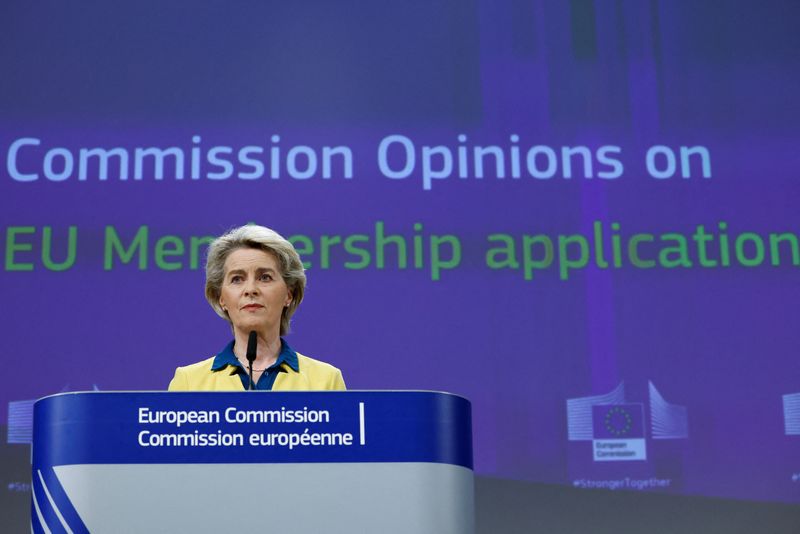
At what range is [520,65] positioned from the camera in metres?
4.76

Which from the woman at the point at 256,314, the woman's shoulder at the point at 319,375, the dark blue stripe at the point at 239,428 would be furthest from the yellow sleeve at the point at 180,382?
the dark blue stripe at the point at 239,428

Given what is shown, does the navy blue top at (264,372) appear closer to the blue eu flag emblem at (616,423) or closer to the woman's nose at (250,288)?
the woman's nose at (250,288)

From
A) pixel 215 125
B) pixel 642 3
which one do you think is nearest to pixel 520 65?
pixel 642 3

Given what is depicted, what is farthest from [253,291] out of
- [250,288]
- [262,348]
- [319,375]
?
[319,375]

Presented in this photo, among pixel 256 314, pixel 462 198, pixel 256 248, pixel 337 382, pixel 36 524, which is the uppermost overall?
pixel 462 198

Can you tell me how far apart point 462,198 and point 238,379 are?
7.96 feet

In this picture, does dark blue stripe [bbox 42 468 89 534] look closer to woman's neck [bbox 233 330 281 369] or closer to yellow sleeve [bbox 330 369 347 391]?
woman's neck [bbox 233 330 281 369]

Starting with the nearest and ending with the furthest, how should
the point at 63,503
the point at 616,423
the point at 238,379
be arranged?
the point at 63,503 → the point at 238,379 → the point at 616,423

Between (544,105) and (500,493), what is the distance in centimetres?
171

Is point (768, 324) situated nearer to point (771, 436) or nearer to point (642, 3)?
point (771, 436)

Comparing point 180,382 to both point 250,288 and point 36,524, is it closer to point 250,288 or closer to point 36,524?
point 250,288

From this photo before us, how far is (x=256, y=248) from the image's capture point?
7.83 ft

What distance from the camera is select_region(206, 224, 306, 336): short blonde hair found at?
7.80 ft

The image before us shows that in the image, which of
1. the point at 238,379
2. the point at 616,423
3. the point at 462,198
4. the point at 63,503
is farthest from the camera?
the point at 462,198
